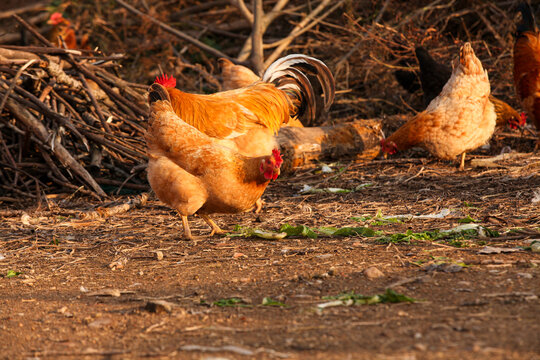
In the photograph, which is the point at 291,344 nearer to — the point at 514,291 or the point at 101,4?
the point at 514,291

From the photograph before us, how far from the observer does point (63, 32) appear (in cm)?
1094

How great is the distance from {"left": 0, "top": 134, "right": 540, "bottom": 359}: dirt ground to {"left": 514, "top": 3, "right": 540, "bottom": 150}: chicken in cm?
120

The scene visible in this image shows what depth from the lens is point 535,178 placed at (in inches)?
240

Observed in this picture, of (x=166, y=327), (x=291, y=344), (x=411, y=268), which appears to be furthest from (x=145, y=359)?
(x=411, y=268)

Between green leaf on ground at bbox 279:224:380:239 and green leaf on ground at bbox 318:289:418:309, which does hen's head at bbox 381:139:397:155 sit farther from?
green leaf on ground at bbox 318:289:418:309

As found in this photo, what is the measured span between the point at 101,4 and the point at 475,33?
769 centimetres

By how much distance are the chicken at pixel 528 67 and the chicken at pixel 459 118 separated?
407 mm

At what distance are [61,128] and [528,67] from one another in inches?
233

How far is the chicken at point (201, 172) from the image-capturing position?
15.0 feet

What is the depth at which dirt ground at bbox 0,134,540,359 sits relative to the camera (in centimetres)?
246

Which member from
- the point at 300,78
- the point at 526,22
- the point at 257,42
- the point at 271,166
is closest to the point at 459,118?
the point at 526,22

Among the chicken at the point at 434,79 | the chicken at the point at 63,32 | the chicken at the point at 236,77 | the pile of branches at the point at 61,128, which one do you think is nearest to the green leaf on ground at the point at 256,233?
the pile of branches at the point at 61,128

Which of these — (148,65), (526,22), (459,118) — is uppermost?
(526,22)

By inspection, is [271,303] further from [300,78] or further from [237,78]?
[237,78]
